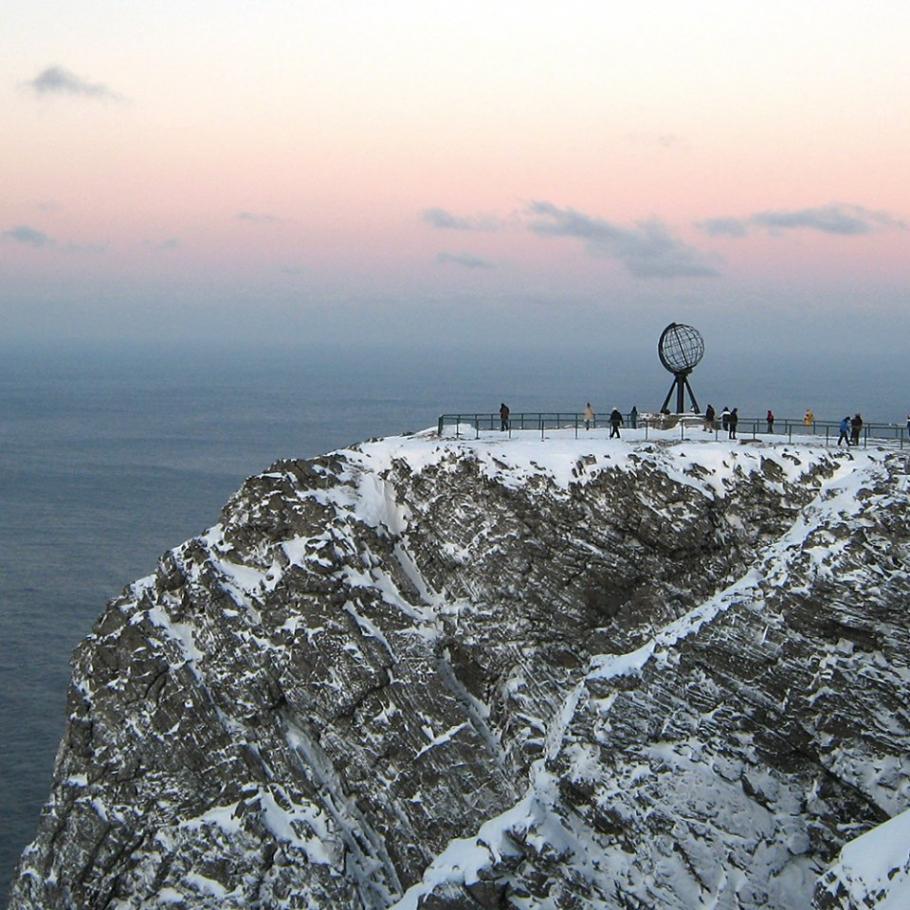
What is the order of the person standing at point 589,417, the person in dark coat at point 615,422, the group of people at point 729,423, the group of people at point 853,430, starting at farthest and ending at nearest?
the person standing at point 589,417 → the person in dark coat at point 615,422 → the group of people at point 729,423 → the group of people at point 853,430

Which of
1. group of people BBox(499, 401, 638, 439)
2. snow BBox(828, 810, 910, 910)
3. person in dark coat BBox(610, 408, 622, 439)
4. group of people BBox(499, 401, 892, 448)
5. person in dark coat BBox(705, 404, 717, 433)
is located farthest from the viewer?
person in dark coat BBox(705, 404, 717, 433)

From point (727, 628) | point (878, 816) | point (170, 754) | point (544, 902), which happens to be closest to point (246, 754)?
point (170, 754)

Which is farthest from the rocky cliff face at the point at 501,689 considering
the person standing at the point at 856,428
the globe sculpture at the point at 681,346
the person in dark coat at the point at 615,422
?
the globe sculpture at the point at 681,346

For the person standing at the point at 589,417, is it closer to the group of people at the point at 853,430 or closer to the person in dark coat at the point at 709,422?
the person in dark coat at the point at 709,422

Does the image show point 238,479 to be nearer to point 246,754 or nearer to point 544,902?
point 246,754

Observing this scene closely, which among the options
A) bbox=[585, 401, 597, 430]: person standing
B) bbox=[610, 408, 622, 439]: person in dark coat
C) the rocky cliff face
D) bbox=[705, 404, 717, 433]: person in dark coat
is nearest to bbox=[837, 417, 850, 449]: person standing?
the rocky cliff face

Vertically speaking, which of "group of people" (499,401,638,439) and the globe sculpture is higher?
the globe sculpture

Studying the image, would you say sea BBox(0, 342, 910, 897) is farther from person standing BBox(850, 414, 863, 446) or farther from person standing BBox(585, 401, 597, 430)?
person standing BBox(850, 414, 863, 446)

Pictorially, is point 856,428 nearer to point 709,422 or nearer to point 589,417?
point 709,422

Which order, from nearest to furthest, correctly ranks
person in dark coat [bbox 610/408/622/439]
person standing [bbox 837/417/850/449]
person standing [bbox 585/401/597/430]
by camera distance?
person standing [bbox 837/417/850/449] → person in dark coat [bbox 610/408/622/439] → person standing [bbox 585/401/597/430]

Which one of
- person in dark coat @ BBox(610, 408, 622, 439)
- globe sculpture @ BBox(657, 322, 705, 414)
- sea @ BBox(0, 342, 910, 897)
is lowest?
sea @ BBox(0, 342, 910, 897)
